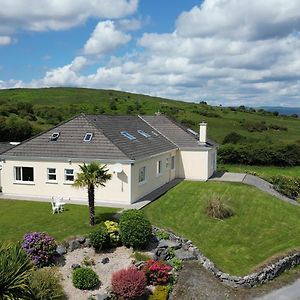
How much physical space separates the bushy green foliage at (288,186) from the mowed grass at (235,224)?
3.33m

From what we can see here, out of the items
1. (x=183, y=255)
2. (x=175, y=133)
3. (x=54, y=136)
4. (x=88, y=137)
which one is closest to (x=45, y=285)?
(x=183, y=255)

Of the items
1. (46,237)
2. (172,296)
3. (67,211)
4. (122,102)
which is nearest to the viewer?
(172,296)

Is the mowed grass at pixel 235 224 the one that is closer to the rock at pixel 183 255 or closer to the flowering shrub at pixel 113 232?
the rock at pixel 183 255

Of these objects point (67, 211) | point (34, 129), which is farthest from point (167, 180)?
point (34, 129)

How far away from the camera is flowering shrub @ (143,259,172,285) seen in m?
17.8

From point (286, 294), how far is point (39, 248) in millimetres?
10892

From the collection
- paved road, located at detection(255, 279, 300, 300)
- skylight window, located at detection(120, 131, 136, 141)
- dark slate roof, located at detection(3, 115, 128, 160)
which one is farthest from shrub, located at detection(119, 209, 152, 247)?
skylight window, located at detection(120, 131, 136, 141)

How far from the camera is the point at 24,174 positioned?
2916 centimetres

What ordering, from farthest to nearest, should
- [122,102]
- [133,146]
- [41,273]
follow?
[122,102], [133,146], [41,273]

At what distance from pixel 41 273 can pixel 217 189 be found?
1991cm

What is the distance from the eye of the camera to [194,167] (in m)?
37.5

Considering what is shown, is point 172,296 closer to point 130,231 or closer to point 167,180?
point 130,231

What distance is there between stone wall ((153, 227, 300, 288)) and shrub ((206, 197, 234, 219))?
4905 millimetres

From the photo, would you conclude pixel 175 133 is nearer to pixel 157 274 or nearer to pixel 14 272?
pixel 157 274
